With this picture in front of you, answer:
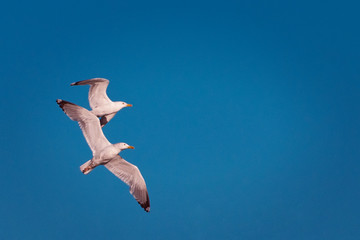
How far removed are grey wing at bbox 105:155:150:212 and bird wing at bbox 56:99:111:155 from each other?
1.78 ft

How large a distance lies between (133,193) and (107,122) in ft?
6.98

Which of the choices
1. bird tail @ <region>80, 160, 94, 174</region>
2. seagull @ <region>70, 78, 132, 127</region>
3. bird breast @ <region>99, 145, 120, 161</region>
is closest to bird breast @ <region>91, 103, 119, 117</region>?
seagull @ <region>70, 78, 132, 127</region>

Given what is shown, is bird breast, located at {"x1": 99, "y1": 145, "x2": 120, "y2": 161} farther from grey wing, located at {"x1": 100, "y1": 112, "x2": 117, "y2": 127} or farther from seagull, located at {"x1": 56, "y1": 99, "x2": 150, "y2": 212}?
grey wing, located at {"x1": 100, "y1": 112, "x2": 117, "y2": 127}

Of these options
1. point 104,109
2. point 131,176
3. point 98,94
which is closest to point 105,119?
point 104,109

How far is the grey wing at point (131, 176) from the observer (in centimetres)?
1182

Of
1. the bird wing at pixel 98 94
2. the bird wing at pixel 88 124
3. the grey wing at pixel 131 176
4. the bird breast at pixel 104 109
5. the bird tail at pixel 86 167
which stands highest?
the bird wing at pixel 98 94

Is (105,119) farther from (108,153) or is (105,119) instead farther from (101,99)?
(108,153)

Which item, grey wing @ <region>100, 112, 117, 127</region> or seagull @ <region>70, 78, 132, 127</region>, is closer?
seagull @ <region>70, 78, 132, 127</region>

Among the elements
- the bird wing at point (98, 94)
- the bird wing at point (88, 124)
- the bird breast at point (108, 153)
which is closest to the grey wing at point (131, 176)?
the bird breast at point (108, 153)

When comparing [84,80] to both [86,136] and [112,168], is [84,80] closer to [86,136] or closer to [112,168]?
[86,136]

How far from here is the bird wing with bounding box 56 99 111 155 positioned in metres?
11.4

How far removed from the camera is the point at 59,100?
11305mm

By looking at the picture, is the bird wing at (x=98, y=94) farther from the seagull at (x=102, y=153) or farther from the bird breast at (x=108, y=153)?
the bird breast at (x=108, y=153)

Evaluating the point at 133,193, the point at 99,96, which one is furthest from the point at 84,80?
the point at 133,193
